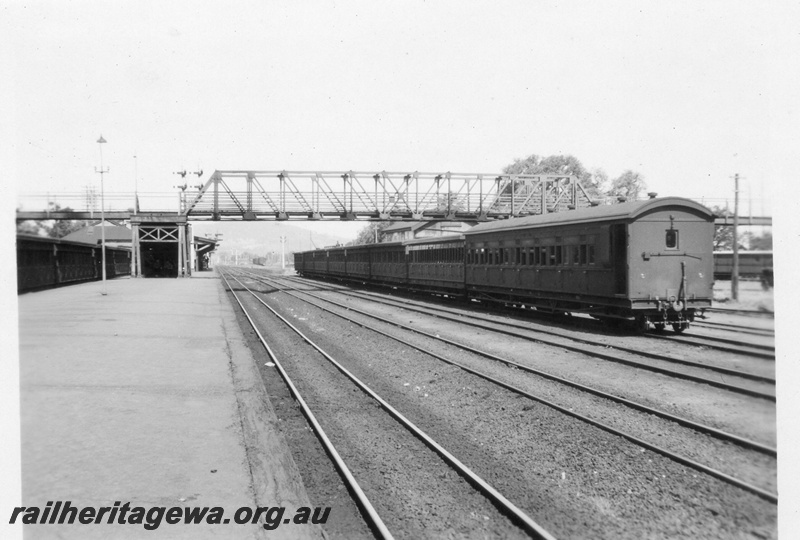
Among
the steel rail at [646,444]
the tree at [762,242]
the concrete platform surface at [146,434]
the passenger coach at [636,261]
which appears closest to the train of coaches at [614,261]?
the passenger coach at [636,261]

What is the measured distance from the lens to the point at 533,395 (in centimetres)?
838

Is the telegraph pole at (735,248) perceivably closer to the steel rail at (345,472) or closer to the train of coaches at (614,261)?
the steel rail at (345,472)

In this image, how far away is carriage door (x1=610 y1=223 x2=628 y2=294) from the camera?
13.4m

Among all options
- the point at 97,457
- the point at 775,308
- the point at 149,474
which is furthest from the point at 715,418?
the point at 97,457

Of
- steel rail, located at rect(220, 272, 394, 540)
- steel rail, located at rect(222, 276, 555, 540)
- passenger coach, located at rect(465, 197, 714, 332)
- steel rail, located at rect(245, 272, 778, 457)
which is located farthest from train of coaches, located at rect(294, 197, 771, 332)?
steel rail, located at rect(220, 272, 394, 540)

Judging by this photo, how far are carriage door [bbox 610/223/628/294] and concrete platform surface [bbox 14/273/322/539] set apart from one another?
9227 mm

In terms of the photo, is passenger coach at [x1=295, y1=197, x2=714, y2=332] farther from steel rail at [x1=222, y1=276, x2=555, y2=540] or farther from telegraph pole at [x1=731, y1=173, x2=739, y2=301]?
telegraph pole at [x1=731, y1=173, x2=739, y2=301]

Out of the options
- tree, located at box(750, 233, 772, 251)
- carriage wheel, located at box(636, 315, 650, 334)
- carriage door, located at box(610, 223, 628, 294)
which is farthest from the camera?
carriage wheel, located at box(636, 315, 650, 334)

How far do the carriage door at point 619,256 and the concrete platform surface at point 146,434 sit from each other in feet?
30.3

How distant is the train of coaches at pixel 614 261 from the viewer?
43.8 ft

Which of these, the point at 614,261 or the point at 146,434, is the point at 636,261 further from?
the point at 146,434

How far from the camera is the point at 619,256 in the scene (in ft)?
44.7

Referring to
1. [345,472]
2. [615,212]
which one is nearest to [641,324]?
[615,212]

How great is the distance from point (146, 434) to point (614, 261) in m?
11.6
